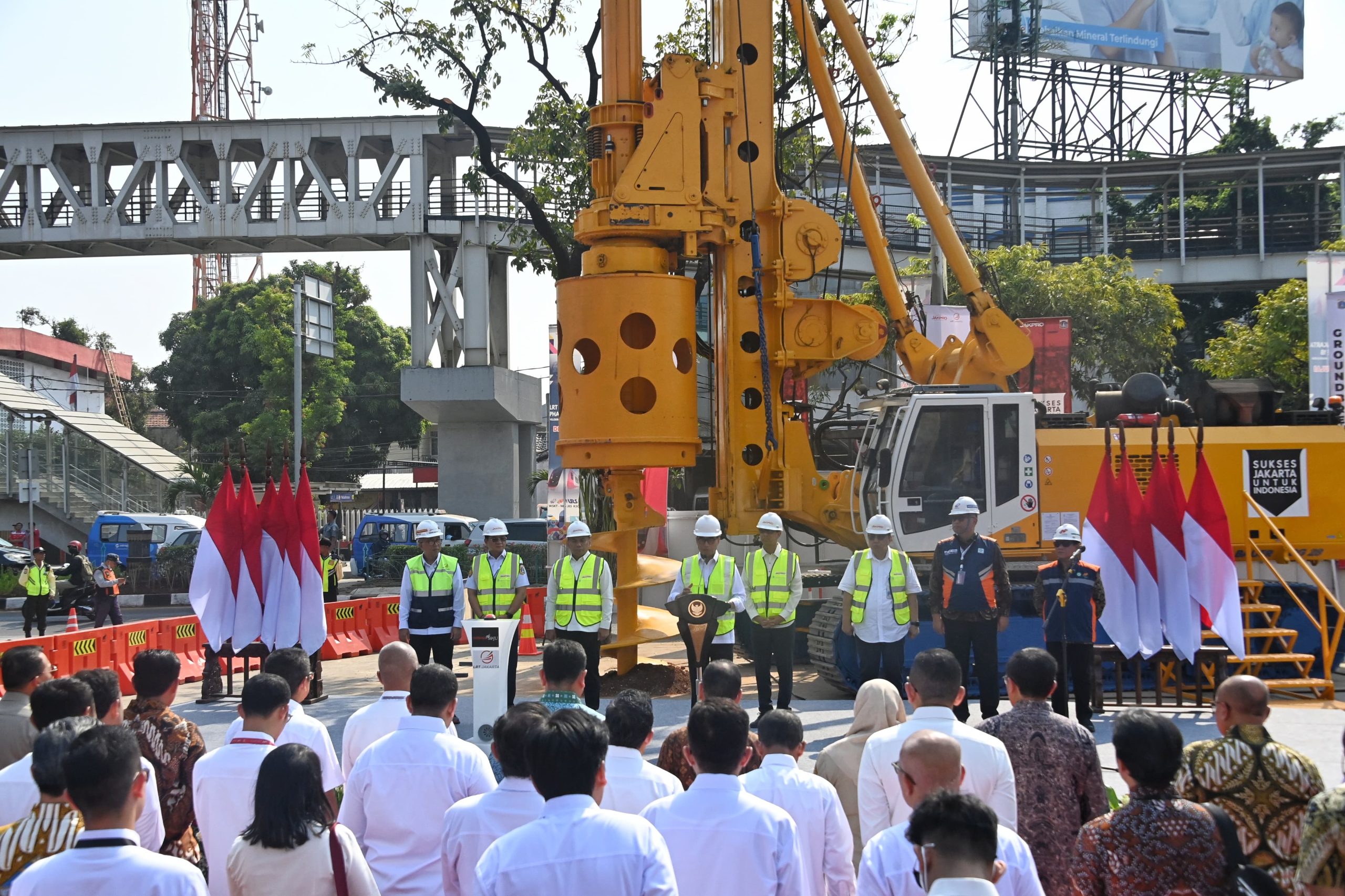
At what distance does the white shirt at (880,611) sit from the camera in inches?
450

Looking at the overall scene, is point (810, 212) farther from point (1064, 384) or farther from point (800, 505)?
point (1064, 384)

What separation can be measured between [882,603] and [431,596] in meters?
4.26

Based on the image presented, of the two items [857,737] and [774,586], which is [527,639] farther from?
[857,737]

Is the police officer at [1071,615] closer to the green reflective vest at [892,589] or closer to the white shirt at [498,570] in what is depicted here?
the green reflective vest at [892,589]

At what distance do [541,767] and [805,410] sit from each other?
37.7ft

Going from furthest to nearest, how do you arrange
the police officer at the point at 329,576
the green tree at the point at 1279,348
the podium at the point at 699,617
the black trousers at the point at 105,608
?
the green tree at the point at 1279,348 < the black trousers at the point at 105,608 < the police officer at the point at 329,576 < the podium at the point at 699,617

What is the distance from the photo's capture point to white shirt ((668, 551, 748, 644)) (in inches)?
462

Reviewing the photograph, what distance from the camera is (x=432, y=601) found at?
39.4 ft

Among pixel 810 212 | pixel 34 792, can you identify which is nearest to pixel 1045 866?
pixel 34 792

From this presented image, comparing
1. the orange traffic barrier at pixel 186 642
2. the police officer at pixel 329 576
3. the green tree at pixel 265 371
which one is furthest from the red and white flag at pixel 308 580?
the green tree at pixel 265 371

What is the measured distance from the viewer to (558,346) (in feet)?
43.4

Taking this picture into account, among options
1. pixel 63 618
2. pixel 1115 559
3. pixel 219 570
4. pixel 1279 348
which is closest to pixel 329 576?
pixel 219 570

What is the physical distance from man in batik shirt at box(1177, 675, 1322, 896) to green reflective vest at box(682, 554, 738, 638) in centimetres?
695

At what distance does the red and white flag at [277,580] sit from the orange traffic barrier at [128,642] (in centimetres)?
358
